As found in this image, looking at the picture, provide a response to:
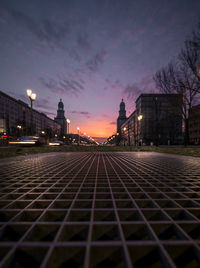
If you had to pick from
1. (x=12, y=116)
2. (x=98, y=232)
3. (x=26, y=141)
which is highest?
(x=12, y=116)

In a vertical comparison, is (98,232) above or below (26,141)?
below

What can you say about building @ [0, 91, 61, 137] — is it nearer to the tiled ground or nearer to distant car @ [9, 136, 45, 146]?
distant car @ [9, 136, 45, 146]

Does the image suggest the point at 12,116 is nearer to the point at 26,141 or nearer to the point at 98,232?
the point at 26,141

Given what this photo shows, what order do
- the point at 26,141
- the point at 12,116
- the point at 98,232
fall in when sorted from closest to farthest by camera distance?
the point at 98,232 < the point at 26,141 < the point at 12,116

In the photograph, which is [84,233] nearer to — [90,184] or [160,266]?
[160,266]

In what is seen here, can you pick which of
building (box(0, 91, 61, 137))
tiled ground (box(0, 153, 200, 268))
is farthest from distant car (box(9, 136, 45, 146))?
building (box(0, 91, 61, 137))

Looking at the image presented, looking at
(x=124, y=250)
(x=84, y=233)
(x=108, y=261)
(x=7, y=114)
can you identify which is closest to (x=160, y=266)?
(x=124, y=250)

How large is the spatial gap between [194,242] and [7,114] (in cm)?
7877

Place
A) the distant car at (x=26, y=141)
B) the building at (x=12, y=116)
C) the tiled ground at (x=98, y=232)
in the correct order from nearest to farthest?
the tiled ground at (x=98, y=232)
the distant car at (x=26, y=141)
the building at (x=12, y=116)

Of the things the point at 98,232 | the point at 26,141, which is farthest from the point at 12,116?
the point at 98,232

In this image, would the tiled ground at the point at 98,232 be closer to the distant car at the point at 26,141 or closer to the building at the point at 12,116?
the distant car at the point at 26,141

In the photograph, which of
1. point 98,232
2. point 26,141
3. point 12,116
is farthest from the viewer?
point 12,116

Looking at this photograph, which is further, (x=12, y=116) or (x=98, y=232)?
(x=12, y=116)

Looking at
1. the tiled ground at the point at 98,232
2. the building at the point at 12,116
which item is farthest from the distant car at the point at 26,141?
the building at the point at 12,116
